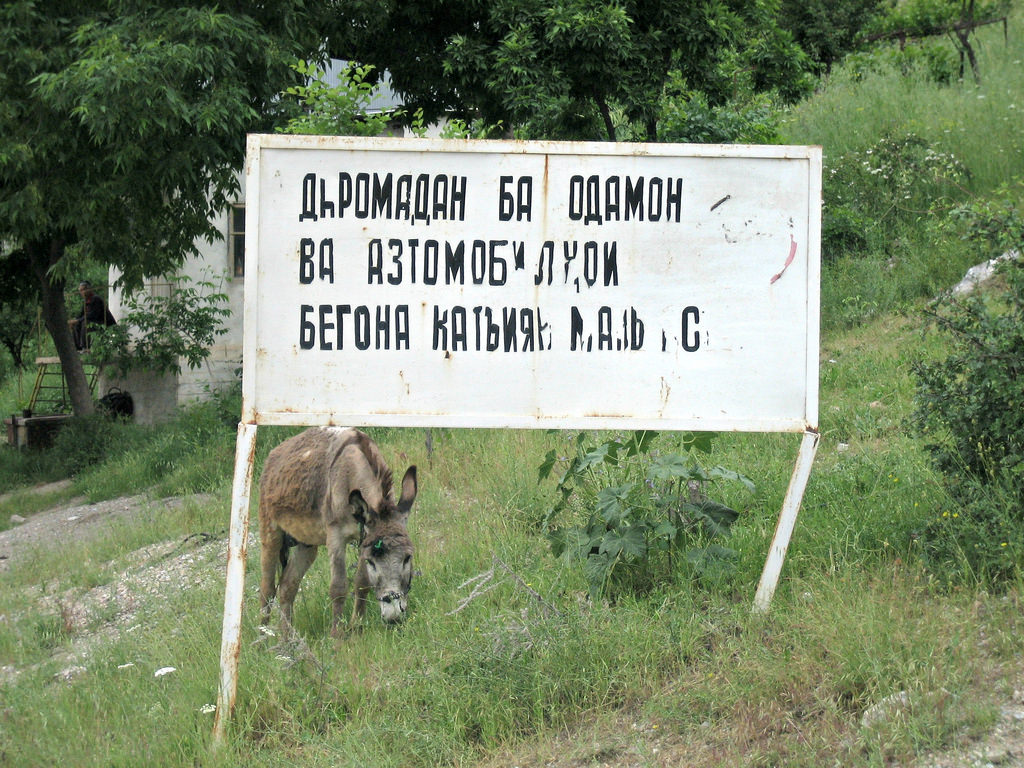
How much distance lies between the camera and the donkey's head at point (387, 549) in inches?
219

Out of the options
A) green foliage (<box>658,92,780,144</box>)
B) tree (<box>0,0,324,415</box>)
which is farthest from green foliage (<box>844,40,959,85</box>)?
tree (<box>0,0,324,415</box>)

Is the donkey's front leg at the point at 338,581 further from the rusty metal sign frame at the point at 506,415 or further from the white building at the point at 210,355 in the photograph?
the white building at the point at 210,355

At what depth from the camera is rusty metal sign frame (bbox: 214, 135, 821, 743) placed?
15.5 ft

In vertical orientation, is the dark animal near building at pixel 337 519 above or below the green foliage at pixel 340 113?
below

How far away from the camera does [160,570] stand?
8.28 meters

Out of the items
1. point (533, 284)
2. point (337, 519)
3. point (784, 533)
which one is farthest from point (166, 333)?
point (784, 533)

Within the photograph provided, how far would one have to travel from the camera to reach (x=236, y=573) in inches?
186

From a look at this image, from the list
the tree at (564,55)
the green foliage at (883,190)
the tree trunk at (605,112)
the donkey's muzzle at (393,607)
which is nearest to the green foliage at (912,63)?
the green foliage at (883,190)

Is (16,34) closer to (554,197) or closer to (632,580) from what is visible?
(554,197)

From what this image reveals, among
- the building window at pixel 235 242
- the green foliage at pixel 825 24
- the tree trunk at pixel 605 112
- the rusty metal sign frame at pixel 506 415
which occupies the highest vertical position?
the green foliage at pixel 825 24

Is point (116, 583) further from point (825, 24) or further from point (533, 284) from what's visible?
point (825, 24)

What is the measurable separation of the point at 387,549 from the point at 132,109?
21.3 feet

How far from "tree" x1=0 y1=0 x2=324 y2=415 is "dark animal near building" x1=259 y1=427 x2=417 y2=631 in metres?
5.19

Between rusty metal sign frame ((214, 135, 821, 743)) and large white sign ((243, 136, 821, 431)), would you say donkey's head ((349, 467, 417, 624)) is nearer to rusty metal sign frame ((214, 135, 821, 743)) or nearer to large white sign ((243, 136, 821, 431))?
rusty metal sign frame ((214, 135, 821, 743))
